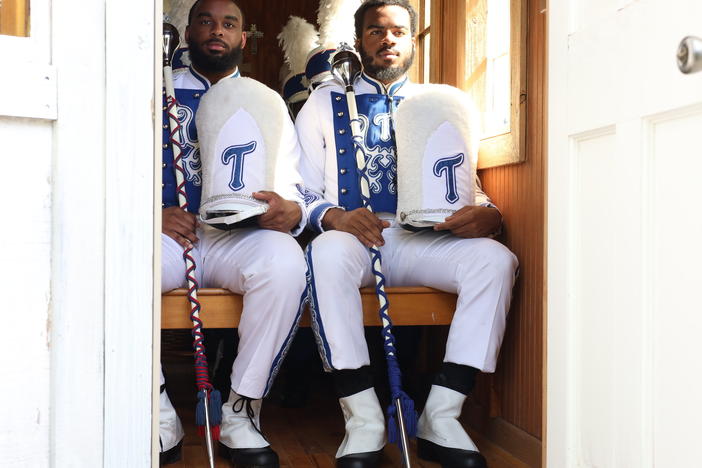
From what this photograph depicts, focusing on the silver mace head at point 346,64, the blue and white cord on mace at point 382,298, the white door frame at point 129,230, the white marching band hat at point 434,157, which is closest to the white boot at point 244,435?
the blue and white cord on mace at point 382,298

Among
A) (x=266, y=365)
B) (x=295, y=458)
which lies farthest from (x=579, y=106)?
(x=295, y=458)

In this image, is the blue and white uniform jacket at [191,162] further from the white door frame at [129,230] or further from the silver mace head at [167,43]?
the white door frame at [129,230]

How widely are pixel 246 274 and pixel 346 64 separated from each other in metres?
0.83

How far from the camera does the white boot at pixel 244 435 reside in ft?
8.08

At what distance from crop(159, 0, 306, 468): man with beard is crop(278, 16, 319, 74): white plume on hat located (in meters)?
0.96

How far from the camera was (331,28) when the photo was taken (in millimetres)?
3607

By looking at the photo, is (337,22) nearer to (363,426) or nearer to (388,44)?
(388,44)

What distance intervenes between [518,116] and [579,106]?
1109 mm

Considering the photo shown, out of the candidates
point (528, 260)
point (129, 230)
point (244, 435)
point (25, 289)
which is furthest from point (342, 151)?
point (25, 289)

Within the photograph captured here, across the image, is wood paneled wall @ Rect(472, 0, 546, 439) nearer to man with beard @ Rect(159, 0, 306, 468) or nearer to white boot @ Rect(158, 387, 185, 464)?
man with beard @ Rect(159, 0, 306, 468)

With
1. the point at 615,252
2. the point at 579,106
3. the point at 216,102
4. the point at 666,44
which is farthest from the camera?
the point at 216,102

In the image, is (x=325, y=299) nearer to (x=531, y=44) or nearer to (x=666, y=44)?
(x=531, y=44)

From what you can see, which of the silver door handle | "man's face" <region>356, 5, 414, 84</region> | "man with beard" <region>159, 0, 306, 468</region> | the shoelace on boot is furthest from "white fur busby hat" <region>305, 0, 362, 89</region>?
the silver door handle

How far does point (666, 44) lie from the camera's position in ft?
4.11
